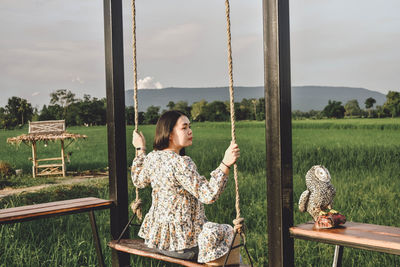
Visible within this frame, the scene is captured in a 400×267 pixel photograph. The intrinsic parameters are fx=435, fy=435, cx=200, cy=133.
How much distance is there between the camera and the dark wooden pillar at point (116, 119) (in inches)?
116

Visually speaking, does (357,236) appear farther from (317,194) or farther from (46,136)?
(46,136)

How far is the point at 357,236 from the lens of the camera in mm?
1855

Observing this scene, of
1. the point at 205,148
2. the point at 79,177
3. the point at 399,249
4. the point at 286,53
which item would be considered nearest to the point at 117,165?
the point at 286,53

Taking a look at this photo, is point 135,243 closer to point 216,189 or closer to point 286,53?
point 216,189

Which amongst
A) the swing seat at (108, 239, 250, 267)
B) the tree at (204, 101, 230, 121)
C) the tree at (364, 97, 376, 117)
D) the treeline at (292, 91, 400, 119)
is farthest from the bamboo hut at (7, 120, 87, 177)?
the swing seat at (108, 239, 250, 267)

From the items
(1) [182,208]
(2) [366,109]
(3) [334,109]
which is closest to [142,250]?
(1) [182,208]

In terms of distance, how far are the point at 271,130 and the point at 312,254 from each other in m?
2.40

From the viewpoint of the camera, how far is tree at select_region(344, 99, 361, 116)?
12.0 metres

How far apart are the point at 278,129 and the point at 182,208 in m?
0.75

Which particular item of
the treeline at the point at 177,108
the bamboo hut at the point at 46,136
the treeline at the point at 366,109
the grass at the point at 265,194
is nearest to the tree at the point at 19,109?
the treeline at the point at 177,108

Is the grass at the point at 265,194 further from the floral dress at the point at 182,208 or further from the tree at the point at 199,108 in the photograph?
the floral dress at the point at 182,208

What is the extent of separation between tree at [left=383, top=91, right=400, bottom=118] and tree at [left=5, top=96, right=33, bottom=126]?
1757 cm

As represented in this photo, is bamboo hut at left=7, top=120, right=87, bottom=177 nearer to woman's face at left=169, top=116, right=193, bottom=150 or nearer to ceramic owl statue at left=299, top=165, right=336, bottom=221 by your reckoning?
woman's face at left=169, top=116, right=193, bottom=150

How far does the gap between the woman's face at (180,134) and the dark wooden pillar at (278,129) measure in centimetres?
60
